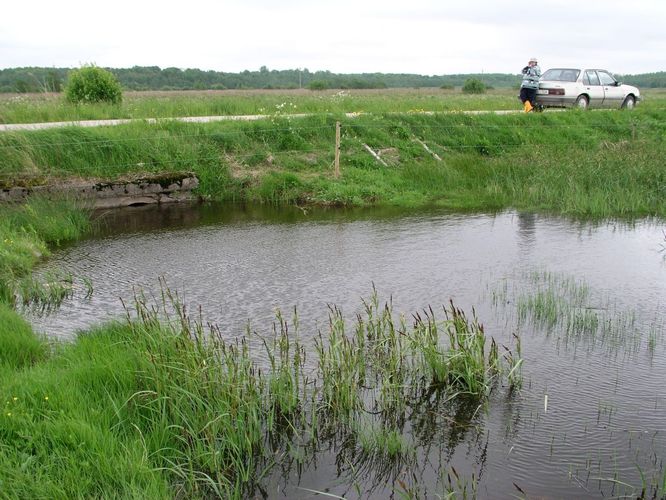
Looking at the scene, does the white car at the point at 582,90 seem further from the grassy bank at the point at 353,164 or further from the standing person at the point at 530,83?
the grassy bank at the point at 353,164

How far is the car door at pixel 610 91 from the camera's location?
25930 mm

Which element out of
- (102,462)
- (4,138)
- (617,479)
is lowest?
(617,479)

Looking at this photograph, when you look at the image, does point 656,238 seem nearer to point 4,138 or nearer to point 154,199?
point 154,199

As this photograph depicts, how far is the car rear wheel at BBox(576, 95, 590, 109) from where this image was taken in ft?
82.1

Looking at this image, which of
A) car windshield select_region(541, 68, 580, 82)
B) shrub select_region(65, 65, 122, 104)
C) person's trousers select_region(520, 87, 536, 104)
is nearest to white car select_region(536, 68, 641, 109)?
car windshield select_region(541, 68, 580, 82)

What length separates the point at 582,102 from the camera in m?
25.2

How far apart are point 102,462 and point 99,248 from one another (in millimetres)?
7747

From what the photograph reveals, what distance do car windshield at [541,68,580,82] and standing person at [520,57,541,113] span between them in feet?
4.69

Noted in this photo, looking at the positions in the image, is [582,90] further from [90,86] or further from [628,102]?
[90,86]

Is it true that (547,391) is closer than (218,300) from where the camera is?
Yes

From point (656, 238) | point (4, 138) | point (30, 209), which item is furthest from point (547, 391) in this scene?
point (4, 138)

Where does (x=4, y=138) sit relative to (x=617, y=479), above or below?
above

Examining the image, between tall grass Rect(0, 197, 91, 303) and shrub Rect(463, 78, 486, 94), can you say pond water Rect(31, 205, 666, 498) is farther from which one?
shrub Rect(463, 78, 486, 94)

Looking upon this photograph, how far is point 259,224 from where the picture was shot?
554 inches
